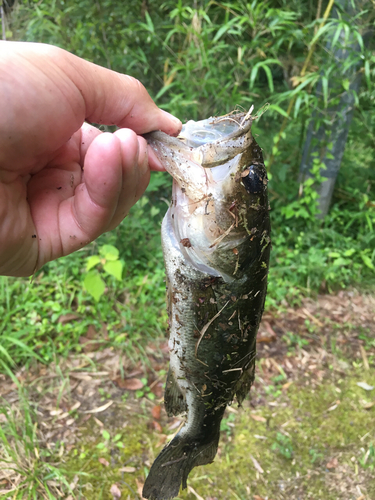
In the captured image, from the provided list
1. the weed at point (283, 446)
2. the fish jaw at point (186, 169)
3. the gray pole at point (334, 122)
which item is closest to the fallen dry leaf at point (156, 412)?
the weed at point (283, 446)

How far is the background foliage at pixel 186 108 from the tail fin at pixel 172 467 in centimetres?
141

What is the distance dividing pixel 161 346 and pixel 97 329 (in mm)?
659

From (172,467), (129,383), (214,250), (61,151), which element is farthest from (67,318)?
(214,250)

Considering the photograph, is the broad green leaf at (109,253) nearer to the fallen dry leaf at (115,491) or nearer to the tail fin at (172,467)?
the tail fin at (172,467)

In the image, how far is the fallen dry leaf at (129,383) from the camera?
2.92 meters

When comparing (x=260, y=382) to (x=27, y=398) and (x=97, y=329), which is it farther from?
(x=27, y=398)

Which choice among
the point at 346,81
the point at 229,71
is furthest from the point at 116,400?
the point at 346,81

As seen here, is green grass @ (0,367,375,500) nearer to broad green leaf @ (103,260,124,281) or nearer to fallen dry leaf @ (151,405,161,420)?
fallen dry leaf @ (151,405,161,420)

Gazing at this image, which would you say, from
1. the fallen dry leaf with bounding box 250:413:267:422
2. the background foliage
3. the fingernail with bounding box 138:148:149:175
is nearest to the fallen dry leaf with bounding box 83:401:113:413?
the background foliage

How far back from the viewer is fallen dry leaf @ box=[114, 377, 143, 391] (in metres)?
2.92

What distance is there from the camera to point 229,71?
3.34m

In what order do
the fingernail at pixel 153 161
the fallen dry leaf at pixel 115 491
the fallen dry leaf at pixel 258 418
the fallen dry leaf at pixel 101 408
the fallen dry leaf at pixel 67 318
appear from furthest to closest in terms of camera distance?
the fallen dry leaf at pixel 67 318
the fallen dry leaf at pixel 258 418
the fallen dry leaf at pixel 101 408
the fallen dry leaf at pixel 115 491
the fingernail at pixel 153 161

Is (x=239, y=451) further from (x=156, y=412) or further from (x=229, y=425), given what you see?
(x=156, y=412)

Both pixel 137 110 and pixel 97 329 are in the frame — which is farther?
pixel 97 329
